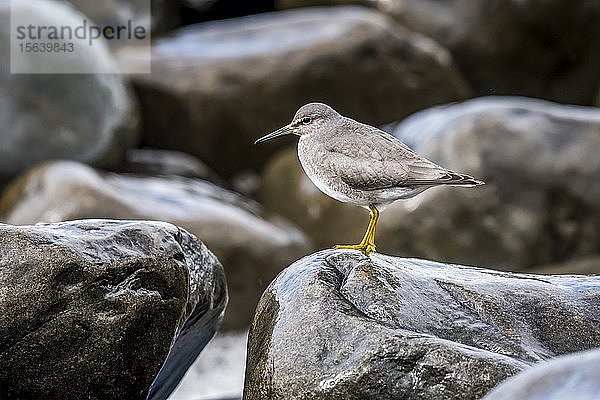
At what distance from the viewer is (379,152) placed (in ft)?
15.3

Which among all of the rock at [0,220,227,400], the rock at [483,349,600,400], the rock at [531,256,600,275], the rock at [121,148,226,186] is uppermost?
the rock at [483,349,600,400]

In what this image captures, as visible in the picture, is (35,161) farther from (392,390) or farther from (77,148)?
(392,390)

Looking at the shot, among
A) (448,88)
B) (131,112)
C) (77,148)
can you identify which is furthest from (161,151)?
(448,88)

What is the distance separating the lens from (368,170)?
181 inches

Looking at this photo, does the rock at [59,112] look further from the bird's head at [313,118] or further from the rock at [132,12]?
the bird's head at [313,118]

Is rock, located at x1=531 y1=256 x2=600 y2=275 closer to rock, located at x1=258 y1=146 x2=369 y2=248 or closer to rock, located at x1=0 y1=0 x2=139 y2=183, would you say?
rock, located at x1=258 y1=146 x2=369 y2=248

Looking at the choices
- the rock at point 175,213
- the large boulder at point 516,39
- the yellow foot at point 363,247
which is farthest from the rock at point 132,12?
the yellow foot at point 363,247

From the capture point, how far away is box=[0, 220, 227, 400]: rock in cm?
401

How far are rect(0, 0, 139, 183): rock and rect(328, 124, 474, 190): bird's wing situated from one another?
561cm

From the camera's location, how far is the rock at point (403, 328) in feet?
11.5

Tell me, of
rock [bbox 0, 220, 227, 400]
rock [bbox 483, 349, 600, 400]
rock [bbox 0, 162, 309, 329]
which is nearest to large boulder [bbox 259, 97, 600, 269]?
rock [bbox 0, 162, 309, 329]

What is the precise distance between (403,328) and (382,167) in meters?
1.11

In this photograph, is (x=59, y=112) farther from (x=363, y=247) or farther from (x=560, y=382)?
(x=560, y=382)

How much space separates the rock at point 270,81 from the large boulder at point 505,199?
2.27 m
